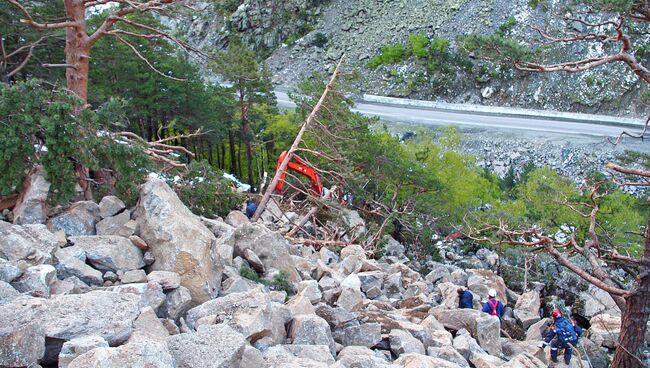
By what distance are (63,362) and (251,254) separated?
16.9 feet

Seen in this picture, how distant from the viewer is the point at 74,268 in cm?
702

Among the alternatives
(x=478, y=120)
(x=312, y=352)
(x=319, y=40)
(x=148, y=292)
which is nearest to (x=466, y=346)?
(x=312, y=352)

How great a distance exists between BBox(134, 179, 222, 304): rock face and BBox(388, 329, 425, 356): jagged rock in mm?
2343

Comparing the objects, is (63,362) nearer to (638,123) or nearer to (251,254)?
(251,254)

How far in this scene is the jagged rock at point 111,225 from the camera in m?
8.52

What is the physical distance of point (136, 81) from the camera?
23.1 metres

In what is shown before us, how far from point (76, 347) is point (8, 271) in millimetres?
1939

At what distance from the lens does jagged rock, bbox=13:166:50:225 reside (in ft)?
27.3

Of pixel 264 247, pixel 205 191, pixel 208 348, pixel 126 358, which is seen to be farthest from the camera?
pixel 205 191

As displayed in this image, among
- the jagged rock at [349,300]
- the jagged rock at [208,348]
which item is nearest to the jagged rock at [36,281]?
the jagged rock at [208,348]

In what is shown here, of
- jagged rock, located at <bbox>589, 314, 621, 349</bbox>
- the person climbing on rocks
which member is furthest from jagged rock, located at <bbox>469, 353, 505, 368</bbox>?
jagged rock, located at <bbox>589, 314, 621, 349</bbox>

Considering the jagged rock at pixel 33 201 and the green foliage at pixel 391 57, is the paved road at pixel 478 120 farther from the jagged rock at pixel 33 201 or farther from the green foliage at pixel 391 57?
the jagged rock at pixel 33 201

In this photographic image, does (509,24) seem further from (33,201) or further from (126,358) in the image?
(126,358)

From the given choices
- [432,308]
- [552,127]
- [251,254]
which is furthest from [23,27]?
[552,127]
